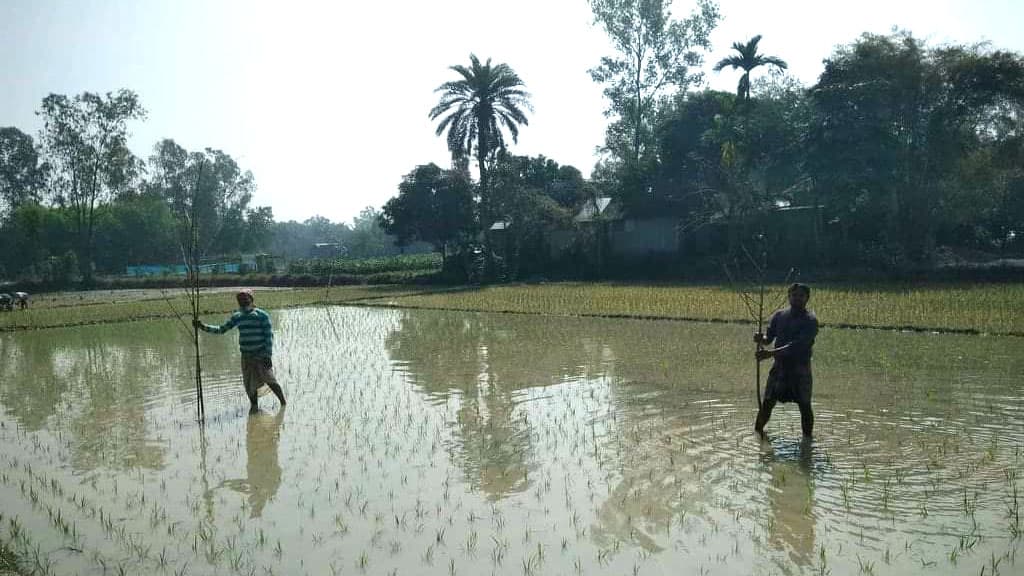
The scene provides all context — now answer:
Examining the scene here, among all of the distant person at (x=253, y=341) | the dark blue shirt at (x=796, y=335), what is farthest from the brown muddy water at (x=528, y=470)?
the dark blue shirt at (x=796, y=335)

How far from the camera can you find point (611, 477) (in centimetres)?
581

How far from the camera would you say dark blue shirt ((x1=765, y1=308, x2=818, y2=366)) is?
6.45 metres

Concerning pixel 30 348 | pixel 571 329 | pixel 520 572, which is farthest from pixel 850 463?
pixel 30 348

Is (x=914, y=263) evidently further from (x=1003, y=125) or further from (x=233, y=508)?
(x=233, y=508)

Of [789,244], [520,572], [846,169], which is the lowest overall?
[520,572]

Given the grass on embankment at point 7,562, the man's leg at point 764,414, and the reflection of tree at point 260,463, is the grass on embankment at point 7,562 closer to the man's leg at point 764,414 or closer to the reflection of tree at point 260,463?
the reflection of tree at point 260,463

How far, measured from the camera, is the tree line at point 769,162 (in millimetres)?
24109

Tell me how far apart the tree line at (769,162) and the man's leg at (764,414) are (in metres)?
20.5

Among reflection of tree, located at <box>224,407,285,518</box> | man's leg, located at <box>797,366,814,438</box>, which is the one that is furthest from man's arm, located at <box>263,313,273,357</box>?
man's leg, located at <box>797,366,814,438</box>

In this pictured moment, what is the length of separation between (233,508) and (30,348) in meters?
13.4

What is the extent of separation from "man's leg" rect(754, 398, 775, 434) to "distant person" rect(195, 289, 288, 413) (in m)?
5.11

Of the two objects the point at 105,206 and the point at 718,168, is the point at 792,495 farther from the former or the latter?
the point at 105,206

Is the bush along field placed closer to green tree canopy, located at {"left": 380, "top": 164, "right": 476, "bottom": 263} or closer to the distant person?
green tree canopy, located at {"left": 380, "top": 164, "right": 476, "bottom": 263}

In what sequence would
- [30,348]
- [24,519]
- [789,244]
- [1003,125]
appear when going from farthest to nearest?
[789,244] → [1003,125] → [30,348] → [24,519]
